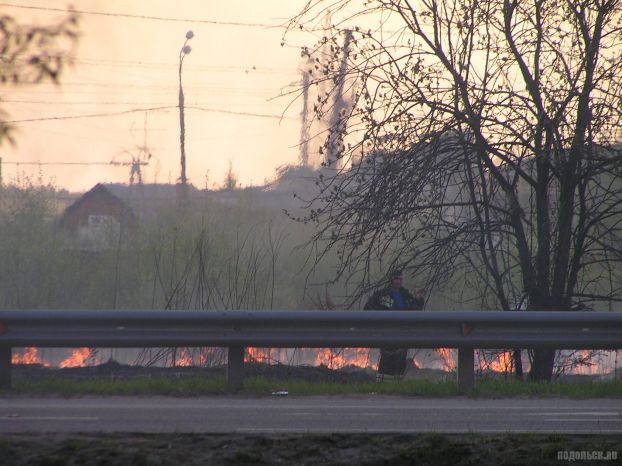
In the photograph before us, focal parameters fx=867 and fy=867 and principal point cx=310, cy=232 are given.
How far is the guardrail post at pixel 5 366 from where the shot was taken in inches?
324

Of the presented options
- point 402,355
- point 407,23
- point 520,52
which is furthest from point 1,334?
point 520,52

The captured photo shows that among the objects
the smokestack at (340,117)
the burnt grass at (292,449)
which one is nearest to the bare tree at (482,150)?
the smokestack at (340,117)

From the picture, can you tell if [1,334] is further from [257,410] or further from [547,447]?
[547,447]

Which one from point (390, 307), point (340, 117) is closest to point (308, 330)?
point (390, 307)

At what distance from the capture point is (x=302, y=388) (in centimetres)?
831

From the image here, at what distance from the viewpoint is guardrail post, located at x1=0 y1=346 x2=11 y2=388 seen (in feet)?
27.0

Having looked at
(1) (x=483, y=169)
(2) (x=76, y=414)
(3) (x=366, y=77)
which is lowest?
(2) (x=76, y=414)

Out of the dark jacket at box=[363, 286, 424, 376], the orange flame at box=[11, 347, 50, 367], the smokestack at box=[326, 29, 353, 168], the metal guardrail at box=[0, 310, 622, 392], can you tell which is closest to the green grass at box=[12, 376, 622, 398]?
the metal guardrail at box=[0, 310, 622, 392]

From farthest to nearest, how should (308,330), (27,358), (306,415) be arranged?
(27,358) < (308,330) < (306,415)

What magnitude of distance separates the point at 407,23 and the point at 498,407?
5642mm

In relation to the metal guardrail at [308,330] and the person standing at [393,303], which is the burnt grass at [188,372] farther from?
the metal guardrail at [308,330]

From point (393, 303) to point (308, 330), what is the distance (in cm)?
327

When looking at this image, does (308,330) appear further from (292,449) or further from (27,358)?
(27,358)

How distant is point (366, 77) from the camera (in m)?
11.1
